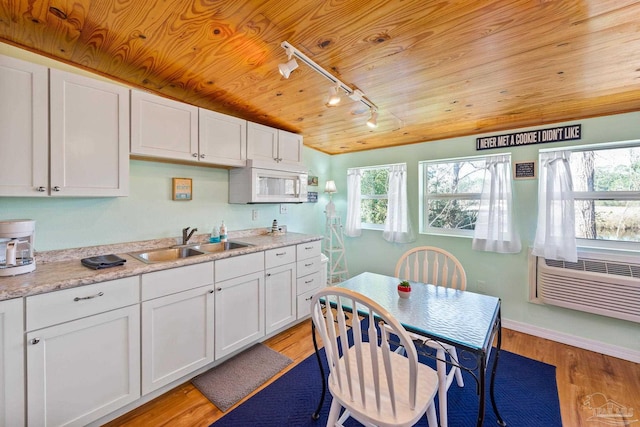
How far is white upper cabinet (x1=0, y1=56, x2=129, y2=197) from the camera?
1391 mm

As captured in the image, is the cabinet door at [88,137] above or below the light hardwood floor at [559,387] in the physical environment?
above

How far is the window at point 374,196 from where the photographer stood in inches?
143

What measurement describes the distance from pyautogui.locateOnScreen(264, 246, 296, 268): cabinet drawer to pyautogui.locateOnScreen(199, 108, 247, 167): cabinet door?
2.90ft

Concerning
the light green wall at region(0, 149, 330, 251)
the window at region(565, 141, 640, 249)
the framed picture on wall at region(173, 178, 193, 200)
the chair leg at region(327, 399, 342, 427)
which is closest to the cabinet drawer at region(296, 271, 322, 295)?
the light green wall at region(0, 149, 330, 251)

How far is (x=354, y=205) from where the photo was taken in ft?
12.1

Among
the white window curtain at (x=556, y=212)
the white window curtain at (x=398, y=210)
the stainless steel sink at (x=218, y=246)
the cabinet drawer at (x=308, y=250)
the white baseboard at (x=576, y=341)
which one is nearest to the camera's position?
the white baseboard at (x=576, y=341)

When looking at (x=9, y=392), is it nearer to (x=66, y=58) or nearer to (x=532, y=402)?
(x=66, y=58)

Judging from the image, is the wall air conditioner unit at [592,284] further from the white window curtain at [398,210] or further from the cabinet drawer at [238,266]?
the cabinet drawer at [238,266]

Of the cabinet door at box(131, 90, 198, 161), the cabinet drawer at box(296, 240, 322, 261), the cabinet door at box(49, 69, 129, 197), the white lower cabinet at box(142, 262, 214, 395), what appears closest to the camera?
the cabinet door at box(49, 69, 129, 197)

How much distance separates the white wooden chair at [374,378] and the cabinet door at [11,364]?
53.8 inches

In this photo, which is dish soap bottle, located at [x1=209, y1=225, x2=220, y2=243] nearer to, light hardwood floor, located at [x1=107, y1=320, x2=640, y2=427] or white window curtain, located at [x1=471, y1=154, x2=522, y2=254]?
light hardwood floor, located at [x1=107, y1=320, x2=640, y2=427]

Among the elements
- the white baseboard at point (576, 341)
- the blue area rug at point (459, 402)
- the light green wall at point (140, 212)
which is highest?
the light green wall at point (140, 212)

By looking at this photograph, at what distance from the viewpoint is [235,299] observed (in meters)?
2.08

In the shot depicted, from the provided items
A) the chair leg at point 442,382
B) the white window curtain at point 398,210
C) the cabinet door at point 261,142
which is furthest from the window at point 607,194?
the cabinet door at point 261,142
